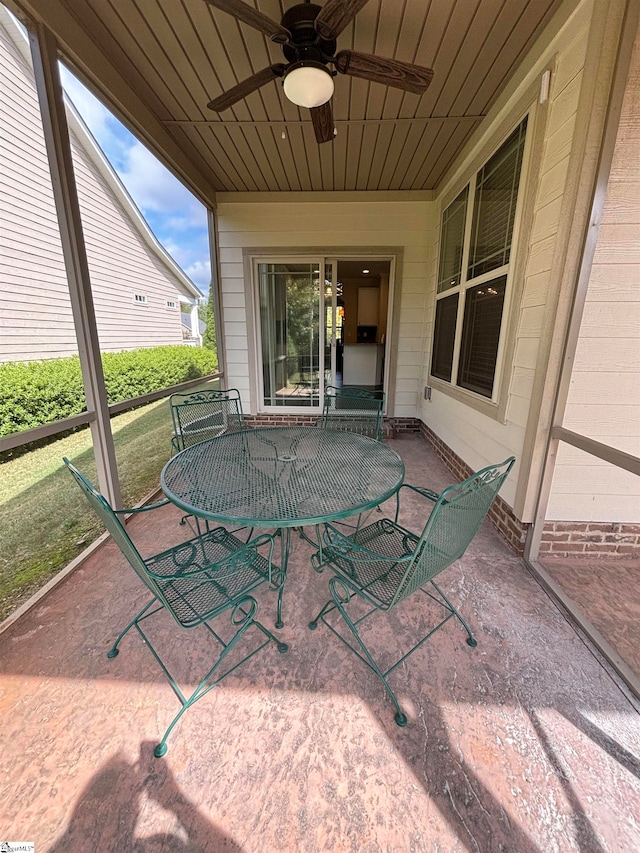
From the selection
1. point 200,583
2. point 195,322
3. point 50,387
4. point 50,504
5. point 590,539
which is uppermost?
point 195,322

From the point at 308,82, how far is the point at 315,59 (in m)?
0.17

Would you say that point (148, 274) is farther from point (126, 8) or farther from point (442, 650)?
point (442, 650)

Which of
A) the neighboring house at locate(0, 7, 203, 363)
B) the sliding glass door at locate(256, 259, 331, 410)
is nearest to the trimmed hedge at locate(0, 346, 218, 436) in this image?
the neighboring house at locate(0, 7, 203, 363)

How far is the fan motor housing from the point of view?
1648 mm

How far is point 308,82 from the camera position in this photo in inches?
66.3

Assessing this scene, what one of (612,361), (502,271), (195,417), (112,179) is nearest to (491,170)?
(502,271)

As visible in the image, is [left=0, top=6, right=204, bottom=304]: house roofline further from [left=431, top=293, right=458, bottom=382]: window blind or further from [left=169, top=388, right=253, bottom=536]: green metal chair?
[left=431, top=293, right=458, bottom=382]: window blind

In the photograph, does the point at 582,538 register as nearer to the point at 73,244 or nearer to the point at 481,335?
the point at 481,335

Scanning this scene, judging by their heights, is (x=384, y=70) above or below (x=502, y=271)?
above

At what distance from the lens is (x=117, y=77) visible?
224cm

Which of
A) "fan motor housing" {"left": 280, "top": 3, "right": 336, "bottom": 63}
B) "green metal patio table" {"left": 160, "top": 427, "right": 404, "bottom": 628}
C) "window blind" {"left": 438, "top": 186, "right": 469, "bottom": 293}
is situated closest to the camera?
"green metal patio table" {"left": 160, "top": 427, "right": 404, "bottom": 628}

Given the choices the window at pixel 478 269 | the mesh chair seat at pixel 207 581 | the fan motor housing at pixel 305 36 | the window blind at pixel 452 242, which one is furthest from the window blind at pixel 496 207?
the mesh chair seat at pixel 207 581

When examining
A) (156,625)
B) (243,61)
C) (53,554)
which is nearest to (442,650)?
(156,625)

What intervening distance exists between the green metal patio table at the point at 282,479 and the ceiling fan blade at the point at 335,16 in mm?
2117
